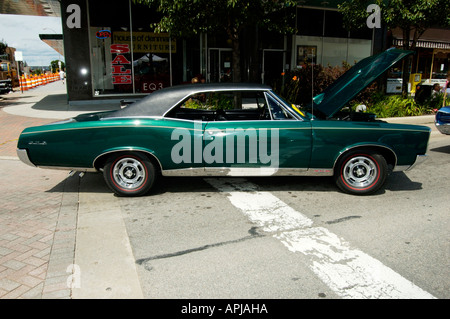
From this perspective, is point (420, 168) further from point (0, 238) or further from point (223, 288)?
point (0, 238)

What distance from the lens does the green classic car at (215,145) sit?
502 centimetres

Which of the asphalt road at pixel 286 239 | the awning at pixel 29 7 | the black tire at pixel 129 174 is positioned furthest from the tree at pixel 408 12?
the awning at pixel 29 7

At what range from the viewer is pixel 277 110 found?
529 cm

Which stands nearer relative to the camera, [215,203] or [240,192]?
[215,203]

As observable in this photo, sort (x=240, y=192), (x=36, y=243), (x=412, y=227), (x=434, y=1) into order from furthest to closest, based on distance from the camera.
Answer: (x=434, y=1) → (x=240, y=192) → (x=412, y=227) → (x=36, y=243)

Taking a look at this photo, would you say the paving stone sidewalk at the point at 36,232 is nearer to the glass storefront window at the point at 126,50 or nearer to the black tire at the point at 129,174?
the black tire at the point at 129,174

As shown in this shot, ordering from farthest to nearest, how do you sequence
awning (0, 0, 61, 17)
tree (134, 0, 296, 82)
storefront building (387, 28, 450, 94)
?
storefront building (387, 28, 450, 94)
awning (0, 0, 61, 17)
tree (134, 0, 296, 82)

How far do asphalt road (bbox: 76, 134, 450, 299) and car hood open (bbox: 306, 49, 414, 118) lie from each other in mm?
1286

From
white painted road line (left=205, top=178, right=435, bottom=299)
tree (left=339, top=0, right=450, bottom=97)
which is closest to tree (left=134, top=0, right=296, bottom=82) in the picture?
tree (left=339, top=0, right=450, bottom=97)

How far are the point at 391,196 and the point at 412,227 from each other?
116 centimetres

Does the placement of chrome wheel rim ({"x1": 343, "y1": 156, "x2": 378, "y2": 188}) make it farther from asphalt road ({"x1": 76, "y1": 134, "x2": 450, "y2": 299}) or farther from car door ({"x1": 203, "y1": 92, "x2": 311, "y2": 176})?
car door ({"x1": 203, "y1": 92, "x2": 311, "y2": 176})

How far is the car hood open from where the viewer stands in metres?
5.59
